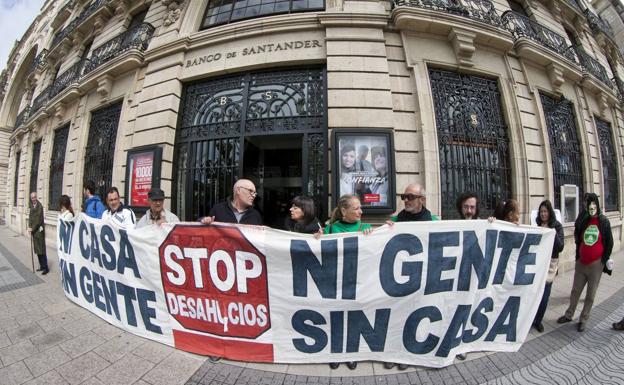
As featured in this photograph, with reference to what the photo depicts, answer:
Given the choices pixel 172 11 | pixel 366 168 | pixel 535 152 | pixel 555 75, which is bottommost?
pixel 366 168

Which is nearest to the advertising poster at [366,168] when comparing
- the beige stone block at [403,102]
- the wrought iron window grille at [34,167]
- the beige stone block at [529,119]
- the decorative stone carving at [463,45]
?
the beige stone block at [403,102]

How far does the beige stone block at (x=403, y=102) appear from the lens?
525 centimetres

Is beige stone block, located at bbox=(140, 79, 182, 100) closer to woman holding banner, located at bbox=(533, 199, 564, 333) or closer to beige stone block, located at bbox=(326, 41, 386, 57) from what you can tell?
beige stone block, located at bbox=(326, 41, 386, 57)

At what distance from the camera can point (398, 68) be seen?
544 cm

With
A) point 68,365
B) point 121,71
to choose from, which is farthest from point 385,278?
point 121,71

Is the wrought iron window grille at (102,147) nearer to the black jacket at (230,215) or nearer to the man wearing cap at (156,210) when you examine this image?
the man wearing cap at (156,210)

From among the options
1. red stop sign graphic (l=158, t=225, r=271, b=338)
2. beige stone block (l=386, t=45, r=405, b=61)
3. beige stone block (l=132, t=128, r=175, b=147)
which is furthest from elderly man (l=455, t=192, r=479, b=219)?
beige stone block (l=132, t=128, r=175, b=147)

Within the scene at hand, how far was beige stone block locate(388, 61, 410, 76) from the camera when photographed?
5.41m

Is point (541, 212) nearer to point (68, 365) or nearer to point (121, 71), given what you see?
point (68, 365)

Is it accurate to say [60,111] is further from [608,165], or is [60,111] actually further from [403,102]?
[608,165]

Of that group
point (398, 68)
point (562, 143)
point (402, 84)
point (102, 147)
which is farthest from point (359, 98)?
point (102, 147)

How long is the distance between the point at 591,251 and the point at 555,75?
6279 mm

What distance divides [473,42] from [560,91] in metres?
3.67

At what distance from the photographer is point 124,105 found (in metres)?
6.88
